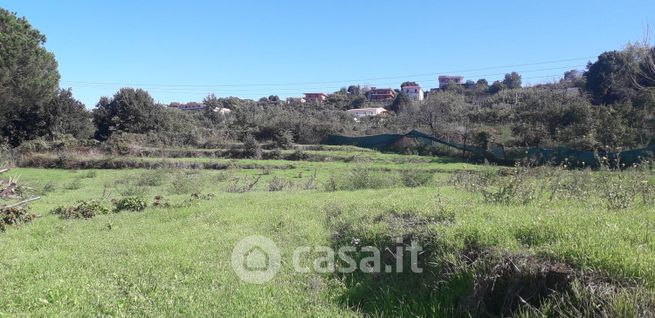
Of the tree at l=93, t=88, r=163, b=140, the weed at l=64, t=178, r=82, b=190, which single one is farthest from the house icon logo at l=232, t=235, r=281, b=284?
the tree at l=93, t=88, r=163, b=140

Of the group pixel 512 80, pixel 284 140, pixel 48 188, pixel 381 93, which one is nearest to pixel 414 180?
pixel 48 188

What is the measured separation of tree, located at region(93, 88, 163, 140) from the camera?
4309cm

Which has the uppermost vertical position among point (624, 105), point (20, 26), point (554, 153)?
point (20, 26)

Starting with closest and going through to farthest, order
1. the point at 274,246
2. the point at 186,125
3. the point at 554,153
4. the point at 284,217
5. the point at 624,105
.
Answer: the point at 274,246
the point at 284,217
the point at 554,153
the point at 624,105
the point at 186,125

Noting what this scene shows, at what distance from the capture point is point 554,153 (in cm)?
2411

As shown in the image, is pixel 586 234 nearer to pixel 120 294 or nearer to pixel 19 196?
pixel 120 294

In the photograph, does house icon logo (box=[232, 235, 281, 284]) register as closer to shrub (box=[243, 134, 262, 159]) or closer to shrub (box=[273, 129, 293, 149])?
shrub (box=[243, 134, 262, 159])

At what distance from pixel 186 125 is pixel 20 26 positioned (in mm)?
17510

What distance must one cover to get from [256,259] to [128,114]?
41819mm

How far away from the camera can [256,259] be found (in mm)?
5961

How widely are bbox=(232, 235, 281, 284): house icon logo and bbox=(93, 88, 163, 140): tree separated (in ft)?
129

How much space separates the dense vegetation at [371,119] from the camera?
2802cm

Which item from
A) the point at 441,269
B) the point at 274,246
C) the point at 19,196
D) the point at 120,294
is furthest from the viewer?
the point at 19,196

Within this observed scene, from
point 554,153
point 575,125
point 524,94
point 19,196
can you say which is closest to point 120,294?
point 19,196
